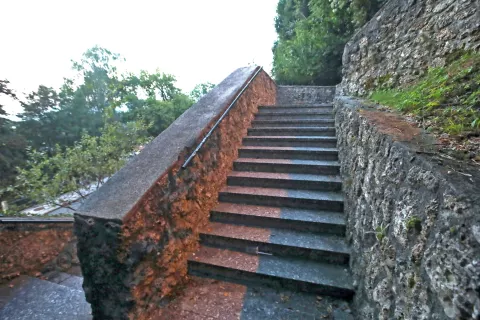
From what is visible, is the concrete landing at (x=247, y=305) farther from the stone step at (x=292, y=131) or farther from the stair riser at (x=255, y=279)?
the stone step at (x=292, y=131)

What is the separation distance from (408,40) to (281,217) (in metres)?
2.95

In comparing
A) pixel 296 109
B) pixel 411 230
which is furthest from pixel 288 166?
pixel 411 230

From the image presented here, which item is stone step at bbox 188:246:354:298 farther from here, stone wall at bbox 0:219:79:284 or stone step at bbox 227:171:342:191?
stone wall at bbox 0:219:79:284

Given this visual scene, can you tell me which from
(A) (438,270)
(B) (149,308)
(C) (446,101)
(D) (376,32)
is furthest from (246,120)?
(A) (438,270)

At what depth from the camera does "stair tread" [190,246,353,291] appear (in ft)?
6.43

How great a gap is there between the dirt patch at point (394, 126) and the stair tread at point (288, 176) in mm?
1077

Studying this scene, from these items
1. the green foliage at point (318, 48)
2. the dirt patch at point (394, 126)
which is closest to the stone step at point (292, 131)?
the dirt patch at point (394, 126)

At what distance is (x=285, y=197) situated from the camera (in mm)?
2715

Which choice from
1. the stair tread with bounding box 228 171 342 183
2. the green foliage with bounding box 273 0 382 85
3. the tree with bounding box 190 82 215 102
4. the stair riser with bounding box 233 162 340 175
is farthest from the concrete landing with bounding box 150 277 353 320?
the tree with bounding box 190 82 215 102

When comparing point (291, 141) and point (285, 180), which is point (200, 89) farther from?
point (285, 180)

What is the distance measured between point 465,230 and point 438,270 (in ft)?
0.69

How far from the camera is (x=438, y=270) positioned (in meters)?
0.77

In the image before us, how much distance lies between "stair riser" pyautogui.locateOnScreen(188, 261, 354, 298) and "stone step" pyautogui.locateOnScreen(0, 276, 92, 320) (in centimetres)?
106

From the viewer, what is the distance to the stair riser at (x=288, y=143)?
352 cm
